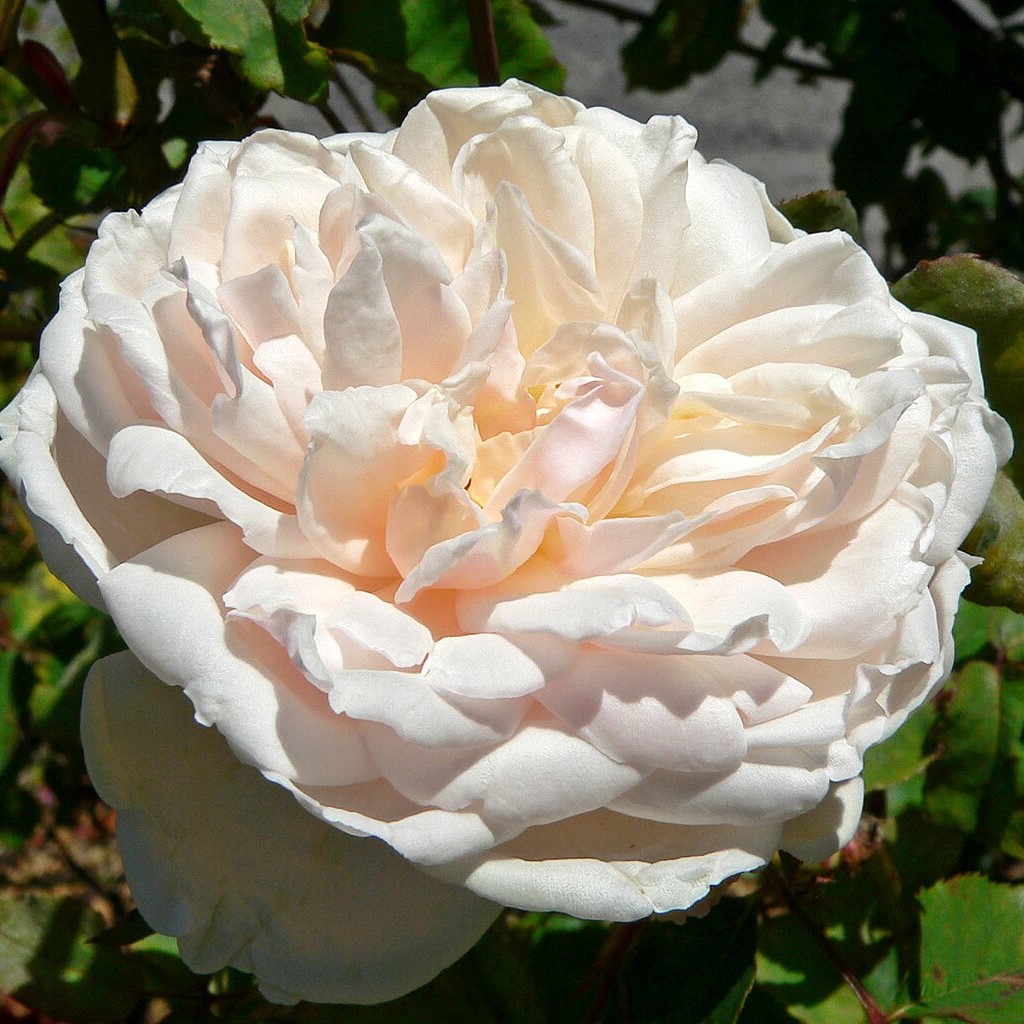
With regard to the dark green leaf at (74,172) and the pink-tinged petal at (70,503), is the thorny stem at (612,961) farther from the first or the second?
the dark green leaf at (74,172)

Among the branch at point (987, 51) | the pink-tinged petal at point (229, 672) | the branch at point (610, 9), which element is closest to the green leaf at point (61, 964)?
the pink-tinged petal at point (229, 672)

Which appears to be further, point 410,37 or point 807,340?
point 410,37

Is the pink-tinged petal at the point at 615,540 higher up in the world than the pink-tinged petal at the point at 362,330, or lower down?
lower down

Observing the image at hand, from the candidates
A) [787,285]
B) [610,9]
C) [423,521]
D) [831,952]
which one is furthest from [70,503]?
[610,9]

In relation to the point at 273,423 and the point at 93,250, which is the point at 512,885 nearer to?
the point at 273,423

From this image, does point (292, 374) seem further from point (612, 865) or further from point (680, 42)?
point (680, 42)

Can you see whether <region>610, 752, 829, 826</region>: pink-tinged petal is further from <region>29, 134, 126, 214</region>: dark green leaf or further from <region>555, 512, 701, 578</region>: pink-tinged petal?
<region>29, 134, 126, 214</region>: dark green leaf

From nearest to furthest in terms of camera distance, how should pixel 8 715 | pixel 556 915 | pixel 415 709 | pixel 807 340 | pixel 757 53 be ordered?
Result: pixel 415 709
pixel 807 340
pixel 556 915
pixel 8 715
pixel 757 53
